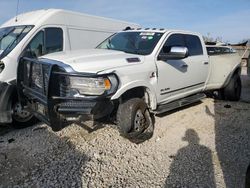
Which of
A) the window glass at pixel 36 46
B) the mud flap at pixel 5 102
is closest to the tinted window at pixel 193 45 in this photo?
the window glass at pixel 36 46

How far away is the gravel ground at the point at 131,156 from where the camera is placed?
3674 millimetres

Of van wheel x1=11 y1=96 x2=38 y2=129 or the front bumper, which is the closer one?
the front bumper

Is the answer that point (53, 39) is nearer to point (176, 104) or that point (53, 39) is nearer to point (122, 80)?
point (122, 80)

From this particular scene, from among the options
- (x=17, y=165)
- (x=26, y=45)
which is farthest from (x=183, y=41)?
(x=17, y=165)

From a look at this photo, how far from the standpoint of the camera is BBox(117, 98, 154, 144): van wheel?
14.8 ft

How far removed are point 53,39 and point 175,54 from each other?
9.72 ft

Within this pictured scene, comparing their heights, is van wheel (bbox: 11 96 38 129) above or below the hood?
below

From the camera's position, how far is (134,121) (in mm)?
4613

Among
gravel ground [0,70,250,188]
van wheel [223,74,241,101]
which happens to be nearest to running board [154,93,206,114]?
gravel ground [0,70,250,188]

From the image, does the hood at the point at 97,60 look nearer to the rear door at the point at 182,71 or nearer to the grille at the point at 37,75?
the grille at the point at 37,75

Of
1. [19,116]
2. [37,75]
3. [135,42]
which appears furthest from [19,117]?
[135,42]

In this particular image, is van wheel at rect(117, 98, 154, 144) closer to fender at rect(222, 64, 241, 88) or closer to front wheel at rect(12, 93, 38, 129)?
front wheel at rect(12, 93, 38, 129)

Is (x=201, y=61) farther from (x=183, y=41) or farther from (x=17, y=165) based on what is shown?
(x=17, y=165)

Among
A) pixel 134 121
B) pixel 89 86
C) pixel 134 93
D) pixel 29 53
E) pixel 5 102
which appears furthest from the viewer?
pixel 29 53
